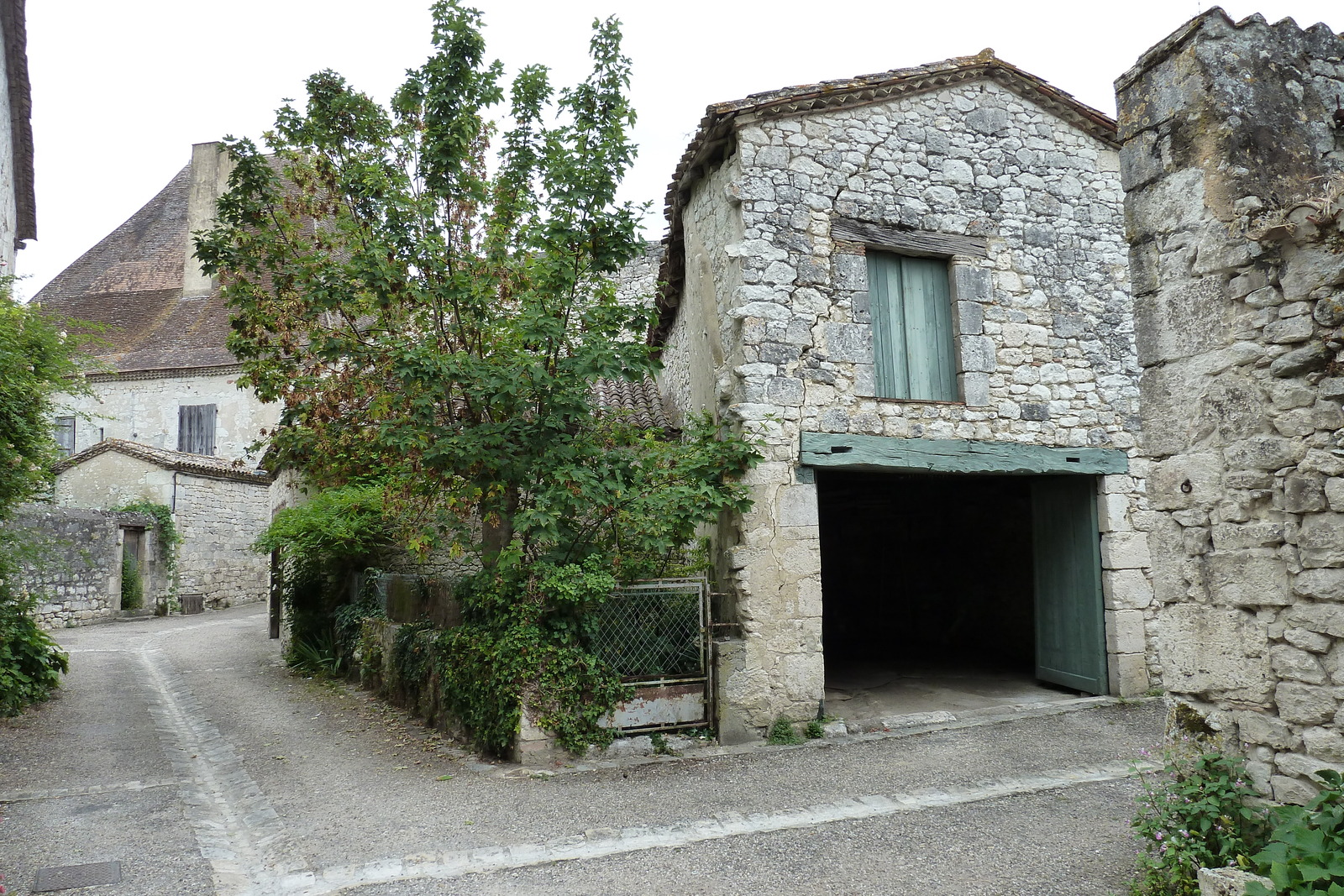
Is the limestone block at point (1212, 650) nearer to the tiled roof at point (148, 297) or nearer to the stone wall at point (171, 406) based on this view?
the stone wall at point (171, 406)

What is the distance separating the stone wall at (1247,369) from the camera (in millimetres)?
3207

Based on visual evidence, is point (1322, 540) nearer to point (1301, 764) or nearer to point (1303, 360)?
point (1303, 360)

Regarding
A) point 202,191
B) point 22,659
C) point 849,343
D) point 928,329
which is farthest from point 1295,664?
point 202,191

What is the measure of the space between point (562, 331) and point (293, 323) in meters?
2.32

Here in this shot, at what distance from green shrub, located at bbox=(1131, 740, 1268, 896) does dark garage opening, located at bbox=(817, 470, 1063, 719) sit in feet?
13.2

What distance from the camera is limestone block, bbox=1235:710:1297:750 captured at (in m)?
3.28

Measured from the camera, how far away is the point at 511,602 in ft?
20.7

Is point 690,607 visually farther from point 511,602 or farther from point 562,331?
point 562,331

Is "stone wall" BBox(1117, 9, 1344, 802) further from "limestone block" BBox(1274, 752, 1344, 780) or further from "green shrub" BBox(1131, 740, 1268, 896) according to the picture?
"green shrub" BBox(1131, 740, 1268, 896)

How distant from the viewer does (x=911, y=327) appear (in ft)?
24.7

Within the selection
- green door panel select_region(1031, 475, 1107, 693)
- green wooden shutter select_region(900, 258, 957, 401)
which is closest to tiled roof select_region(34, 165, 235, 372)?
green wooden shutter select_region(900, 258, 957, 401)

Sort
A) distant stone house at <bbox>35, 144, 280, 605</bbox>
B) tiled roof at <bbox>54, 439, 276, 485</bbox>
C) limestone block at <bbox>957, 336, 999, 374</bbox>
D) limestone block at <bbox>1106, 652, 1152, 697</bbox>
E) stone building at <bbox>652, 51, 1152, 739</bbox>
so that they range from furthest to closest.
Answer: distant stone house at <bbox>35, 144, 280, 605</bbox>
tiled roof at <bbox>54, 439, 276, 485</bbox>
limestone block at <bbox>1106, 652, 1152, 697</bbox>
limestone block at <bbox>957, 336, 999, 374</bbox>
stone building at <bbox>652, 51, 1152, 739</bbox>

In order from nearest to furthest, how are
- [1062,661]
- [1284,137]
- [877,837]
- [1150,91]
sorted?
[1284,137], [1150,91], [877,837], [1062,661]

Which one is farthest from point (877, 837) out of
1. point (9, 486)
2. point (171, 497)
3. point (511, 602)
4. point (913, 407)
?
point (171, 497)
